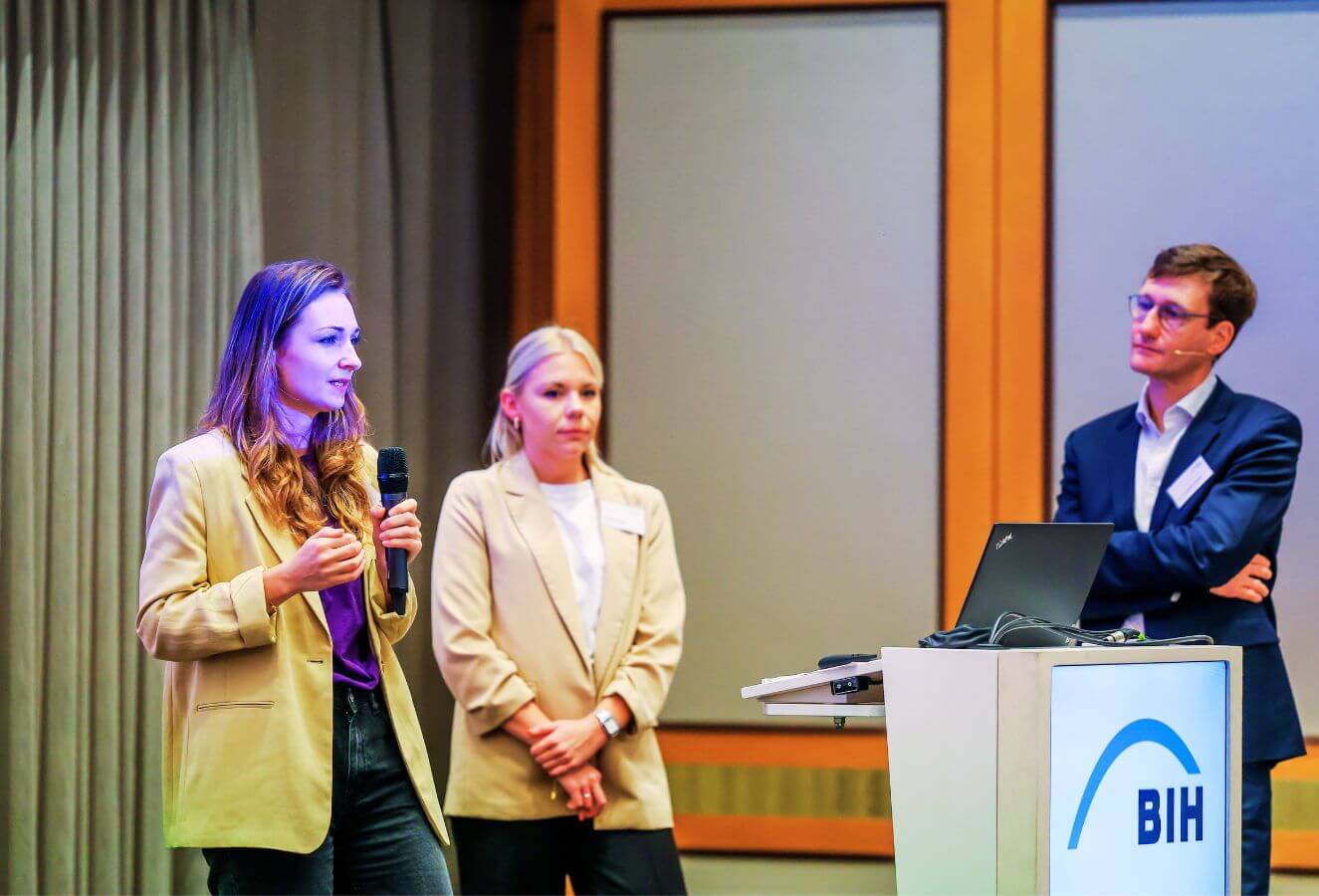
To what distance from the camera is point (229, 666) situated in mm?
2180

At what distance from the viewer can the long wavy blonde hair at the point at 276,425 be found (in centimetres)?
226

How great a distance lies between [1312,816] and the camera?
4.25 m

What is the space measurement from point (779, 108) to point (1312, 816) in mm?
2683

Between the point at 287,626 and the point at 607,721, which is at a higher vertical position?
the point at 287,626

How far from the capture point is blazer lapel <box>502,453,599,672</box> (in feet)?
11.0

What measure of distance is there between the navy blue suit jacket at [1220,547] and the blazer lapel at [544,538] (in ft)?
3.98

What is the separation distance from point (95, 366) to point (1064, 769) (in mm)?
2407

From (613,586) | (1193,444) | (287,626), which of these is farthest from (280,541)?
(1193,444)

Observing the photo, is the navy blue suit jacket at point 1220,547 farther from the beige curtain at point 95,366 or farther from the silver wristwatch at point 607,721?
the beige curtain at point 95,366

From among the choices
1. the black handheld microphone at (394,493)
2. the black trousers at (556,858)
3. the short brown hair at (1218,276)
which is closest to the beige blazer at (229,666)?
the black handheld microphone at (394,493)

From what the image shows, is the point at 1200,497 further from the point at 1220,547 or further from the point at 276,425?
the point at 276,425

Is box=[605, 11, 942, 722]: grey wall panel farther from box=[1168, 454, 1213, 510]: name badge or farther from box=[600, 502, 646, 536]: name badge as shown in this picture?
box=[1168, 454, 1213, 510]: name badge

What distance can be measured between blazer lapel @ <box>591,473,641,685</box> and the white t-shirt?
0.9 inches

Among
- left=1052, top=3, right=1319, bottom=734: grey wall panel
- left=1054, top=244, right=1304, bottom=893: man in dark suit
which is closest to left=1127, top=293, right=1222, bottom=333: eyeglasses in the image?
left=1054, top=244, right=1304, bottom=893: man in dark suit
